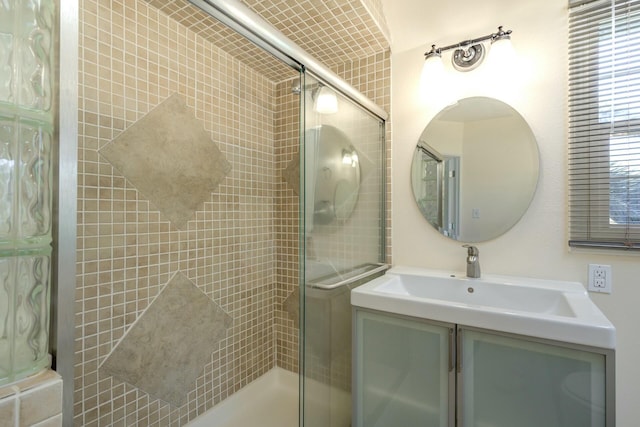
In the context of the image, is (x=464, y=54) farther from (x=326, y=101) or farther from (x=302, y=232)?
(x=302, y=232)

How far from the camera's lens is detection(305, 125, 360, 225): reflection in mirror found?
4.05ft

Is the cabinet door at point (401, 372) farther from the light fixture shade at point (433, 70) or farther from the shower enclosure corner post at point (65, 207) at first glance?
the light fixture shade at point (433, 70)

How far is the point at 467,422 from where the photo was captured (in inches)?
43.8

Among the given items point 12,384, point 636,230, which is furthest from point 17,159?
point 636,230

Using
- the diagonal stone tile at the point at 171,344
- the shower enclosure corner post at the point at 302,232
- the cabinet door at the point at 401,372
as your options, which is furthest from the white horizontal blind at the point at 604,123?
the diagonal stone tile at the point at 171,344

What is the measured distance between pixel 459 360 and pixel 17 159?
1.35m

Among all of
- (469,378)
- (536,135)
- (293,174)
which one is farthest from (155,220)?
(536,135)

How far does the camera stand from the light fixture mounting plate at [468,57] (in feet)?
5.13

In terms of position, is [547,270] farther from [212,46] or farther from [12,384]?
[212,46]

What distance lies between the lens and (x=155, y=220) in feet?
5.05

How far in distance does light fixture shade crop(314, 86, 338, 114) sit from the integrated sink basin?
805 millimetres

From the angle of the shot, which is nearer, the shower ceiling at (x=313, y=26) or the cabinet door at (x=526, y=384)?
the cabinet door at (x=526, y=384)

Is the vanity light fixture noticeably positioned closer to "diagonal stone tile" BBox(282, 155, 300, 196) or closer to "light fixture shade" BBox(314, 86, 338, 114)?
"light fixture shade" BBox(314, 86, 338, 114)

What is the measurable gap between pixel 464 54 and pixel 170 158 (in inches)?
65.1
